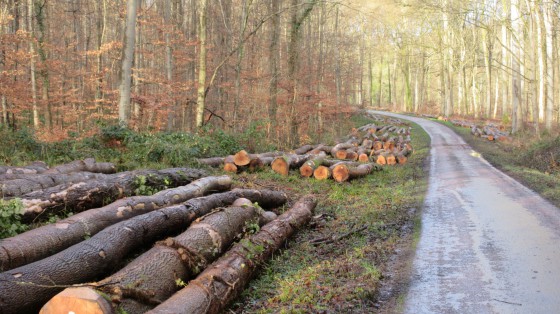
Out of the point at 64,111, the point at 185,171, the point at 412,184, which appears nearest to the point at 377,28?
the point at 64,111

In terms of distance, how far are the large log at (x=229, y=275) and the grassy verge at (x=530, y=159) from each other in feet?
23.4

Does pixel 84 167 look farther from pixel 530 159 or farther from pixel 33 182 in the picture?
pixel 530 159

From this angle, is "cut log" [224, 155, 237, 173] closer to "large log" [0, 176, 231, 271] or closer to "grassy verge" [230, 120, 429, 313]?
"grassy verge" [230, 120, 429, 313]

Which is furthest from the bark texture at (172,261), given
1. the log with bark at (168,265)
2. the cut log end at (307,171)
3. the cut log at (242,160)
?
the cut log end at (307,171)

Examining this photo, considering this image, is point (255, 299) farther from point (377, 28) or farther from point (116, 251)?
point (377, 28)

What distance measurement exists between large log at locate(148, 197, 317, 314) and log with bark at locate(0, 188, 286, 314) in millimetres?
1209

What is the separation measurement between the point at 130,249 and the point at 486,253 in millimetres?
5435

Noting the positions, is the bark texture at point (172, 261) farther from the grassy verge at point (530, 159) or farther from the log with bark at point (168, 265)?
the grassy verge at point (530, 159)

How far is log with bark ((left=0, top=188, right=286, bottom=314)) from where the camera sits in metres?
4.55

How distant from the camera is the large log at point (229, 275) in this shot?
4734 mm

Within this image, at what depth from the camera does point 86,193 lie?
7.77 m

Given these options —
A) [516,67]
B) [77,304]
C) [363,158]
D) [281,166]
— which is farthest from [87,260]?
[516,67]

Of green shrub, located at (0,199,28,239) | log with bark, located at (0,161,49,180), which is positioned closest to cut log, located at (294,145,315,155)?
log with bark, located at (0,161,49,180)

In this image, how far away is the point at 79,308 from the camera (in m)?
4.00
